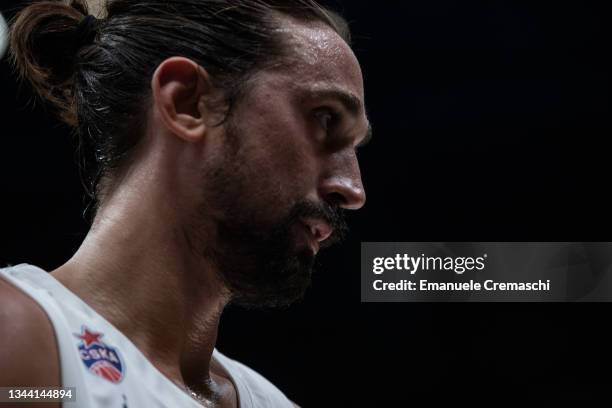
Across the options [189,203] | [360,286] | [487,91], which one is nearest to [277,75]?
[189,203]

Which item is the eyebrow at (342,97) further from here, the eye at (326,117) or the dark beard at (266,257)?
the dark beard at (266,257)

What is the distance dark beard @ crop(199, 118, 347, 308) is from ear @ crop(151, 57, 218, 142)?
6 cm

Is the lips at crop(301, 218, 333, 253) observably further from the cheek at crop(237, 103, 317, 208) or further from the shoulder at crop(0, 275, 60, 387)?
the shoulder at crop(0, 275, 60, 387)

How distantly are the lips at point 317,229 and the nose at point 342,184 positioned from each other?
0.04m

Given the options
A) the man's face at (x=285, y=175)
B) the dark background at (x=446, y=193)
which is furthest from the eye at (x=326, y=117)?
the dark background at (x=446, y=193)

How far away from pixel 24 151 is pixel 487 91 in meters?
1.85

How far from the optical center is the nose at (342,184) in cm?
127

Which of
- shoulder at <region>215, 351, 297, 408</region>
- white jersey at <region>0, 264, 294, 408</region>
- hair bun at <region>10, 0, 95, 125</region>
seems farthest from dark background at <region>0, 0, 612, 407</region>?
white jersey at <region>0, 264, 294, 408</region>

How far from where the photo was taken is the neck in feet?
3.86

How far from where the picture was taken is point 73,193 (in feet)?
10.1

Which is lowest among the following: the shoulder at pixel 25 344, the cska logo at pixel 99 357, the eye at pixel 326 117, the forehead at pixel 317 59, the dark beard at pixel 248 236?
the cska logo at pixel 99 357

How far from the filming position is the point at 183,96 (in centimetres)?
126

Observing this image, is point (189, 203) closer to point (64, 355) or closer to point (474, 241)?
point (64, 355)

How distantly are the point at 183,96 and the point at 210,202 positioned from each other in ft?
0.57
